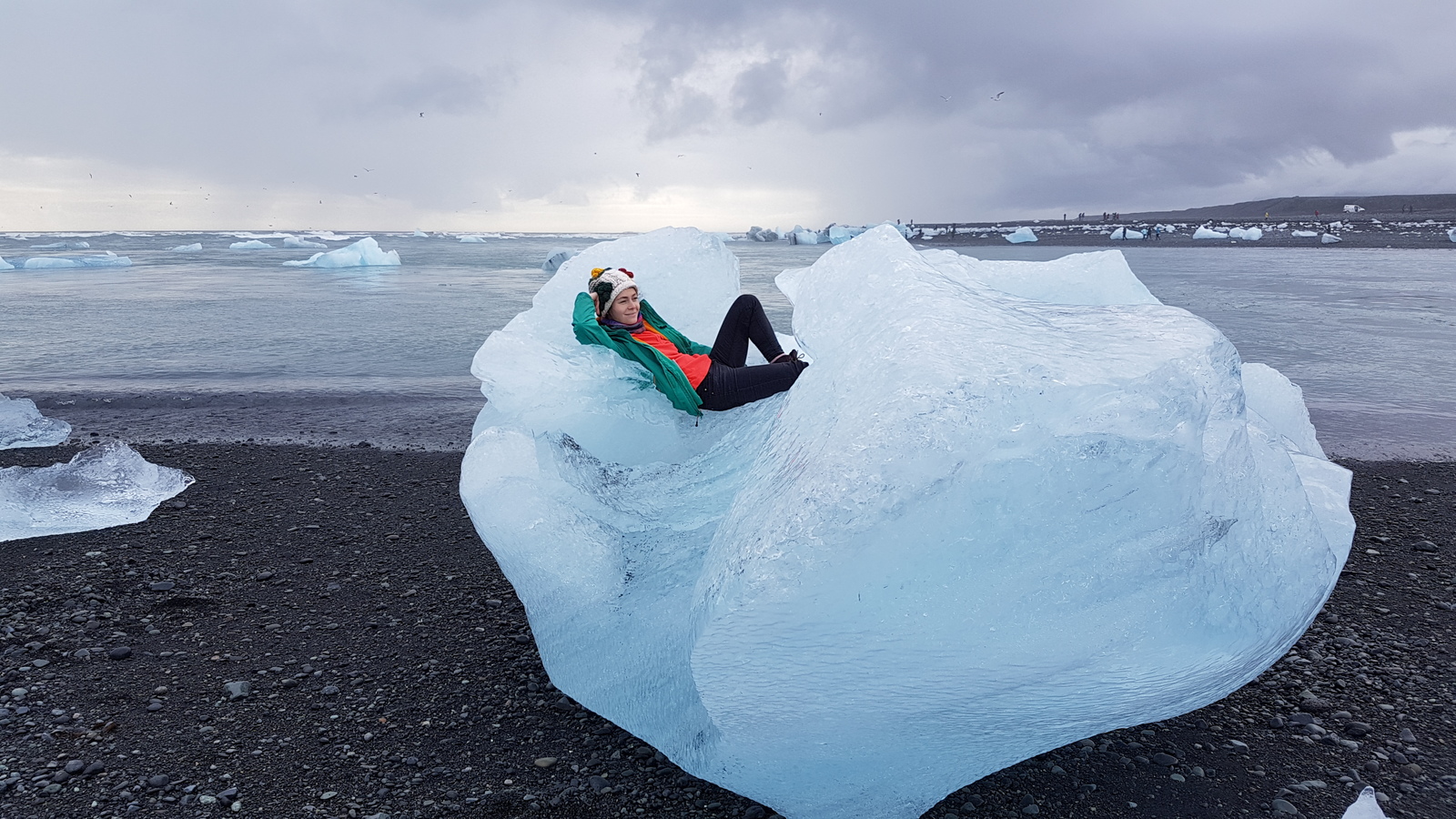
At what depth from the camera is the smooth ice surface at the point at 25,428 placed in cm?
782

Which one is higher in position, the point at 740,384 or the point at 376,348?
the point at 740,384

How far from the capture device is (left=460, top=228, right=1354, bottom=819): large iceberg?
2.41 meters

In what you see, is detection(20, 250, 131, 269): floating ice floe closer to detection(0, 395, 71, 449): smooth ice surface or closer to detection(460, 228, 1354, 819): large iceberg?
detection(0, 395, 71, 449): smooth ice surface

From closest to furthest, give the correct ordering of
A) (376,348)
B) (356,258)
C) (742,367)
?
(742,367) → (376,348) → (356,258)

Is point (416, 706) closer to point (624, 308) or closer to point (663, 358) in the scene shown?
point (663, 358)

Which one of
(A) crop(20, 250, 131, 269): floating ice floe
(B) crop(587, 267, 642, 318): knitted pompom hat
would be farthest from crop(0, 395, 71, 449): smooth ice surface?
(A) crop(20, 250, 131, 269): floating ice floe

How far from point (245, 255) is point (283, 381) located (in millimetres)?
44732

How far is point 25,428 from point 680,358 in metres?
7.07

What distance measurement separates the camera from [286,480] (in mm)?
6734

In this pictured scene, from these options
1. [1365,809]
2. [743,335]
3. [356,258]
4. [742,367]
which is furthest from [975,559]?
[356,258]

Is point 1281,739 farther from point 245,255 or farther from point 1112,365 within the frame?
point 245,255

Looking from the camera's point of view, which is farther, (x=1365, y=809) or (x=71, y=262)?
(x=71, y=262)

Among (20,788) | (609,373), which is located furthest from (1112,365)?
(20,788)

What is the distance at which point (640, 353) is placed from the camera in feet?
15.2
